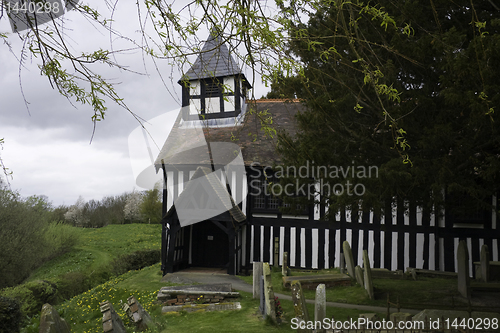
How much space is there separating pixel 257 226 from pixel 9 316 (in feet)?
27.5

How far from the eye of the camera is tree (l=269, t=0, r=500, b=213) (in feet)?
16.9

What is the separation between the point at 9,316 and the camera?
9.66 m

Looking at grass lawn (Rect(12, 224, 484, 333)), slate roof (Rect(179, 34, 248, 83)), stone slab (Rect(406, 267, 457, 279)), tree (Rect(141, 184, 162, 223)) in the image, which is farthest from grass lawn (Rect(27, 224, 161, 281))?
slate roof (Rect(179, 34, 248, 83))

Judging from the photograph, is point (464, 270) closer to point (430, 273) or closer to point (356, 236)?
point (430, 273)

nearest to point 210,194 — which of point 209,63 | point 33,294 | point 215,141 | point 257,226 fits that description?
point 257,226

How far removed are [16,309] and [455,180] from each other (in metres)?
11.6

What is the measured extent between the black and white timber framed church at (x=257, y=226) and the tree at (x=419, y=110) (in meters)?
4.94

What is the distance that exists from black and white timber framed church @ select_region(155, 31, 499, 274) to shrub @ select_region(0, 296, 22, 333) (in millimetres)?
4928

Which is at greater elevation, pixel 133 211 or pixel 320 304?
pixel 320 304

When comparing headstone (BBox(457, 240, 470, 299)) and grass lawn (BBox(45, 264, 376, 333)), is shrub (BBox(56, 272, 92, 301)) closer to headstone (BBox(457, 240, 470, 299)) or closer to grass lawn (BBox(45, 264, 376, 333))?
grass lawn (BBox(45, 264, 376, 333))

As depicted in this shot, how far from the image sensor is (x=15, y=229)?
2016 centimetres

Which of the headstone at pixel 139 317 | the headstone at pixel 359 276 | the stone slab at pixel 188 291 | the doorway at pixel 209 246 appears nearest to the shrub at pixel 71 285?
the doorway at pixel 209 246

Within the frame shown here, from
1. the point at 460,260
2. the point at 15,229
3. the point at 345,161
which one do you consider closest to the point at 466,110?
the point at 345,161

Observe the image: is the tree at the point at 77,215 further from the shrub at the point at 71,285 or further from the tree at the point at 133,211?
the shrub at the point at 71,285
